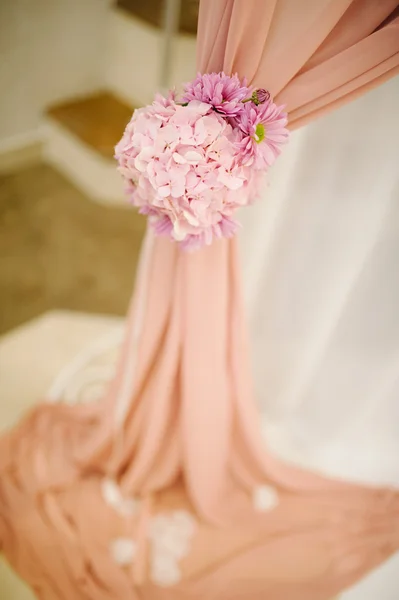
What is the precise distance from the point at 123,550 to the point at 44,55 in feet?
6.60

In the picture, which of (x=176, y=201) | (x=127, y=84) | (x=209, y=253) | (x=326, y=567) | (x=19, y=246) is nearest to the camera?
(x=176, y=201)

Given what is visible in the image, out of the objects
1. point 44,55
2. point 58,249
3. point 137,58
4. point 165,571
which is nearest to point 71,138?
point 44,55

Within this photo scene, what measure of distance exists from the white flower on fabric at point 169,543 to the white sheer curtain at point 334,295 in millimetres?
366

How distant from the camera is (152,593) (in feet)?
3.84

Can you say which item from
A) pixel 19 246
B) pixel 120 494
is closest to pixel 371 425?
pixel 120 494

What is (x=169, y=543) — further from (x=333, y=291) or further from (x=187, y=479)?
(x=333, y=291)

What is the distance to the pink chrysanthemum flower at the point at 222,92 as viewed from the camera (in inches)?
29.5

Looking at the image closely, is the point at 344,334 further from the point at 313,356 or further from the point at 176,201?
the point at 176,201

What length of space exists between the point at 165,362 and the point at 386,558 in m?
0.78

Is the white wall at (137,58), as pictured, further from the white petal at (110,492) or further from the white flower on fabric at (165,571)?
the white flower on fabric at (165,571)

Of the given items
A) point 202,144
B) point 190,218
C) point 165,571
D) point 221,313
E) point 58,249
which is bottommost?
point 165,571

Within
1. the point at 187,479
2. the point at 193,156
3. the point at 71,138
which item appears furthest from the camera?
the point at 71,138

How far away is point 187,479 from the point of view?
4.26 feet

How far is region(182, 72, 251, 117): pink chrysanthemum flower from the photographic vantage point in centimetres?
75
